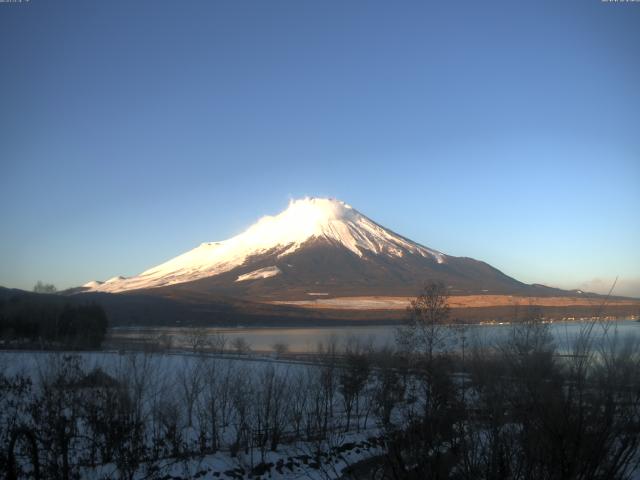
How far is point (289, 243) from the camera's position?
6339 inches

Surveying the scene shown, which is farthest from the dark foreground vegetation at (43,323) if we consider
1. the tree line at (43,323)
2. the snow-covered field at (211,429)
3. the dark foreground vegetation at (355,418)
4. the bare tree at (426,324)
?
A: the bare tree at (426,324)

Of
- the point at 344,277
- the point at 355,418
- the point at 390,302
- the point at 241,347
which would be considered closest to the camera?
the point at 355,418

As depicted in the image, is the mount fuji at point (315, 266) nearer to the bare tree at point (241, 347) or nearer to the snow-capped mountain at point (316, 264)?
the snow-capped mountain at point (316, 264)

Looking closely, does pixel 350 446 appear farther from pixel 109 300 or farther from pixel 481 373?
pixel 109 300

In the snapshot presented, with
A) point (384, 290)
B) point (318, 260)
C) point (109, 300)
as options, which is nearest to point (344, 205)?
point (318, 260)

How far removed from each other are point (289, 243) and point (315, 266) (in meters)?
25.7

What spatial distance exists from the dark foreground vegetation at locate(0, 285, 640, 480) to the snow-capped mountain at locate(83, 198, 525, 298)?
90.4m

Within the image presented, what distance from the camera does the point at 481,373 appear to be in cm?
1494

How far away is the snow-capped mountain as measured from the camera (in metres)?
121

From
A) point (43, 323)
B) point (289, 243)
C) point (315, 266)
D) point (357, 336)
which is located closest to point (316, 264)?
point (315, 266)

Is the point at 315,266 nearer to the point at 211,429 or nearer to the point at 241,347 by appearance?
the point at 241,347

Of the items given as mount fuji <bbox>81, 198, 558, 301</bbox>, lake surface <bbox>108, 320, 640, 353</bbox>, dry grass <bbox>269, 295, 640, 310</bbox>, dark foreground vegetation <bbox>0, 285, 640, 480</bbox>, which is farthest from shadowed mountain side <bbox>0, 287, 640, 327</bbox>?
dark foreground vegetation <bbox>0, 285, 640, 480</bbox>

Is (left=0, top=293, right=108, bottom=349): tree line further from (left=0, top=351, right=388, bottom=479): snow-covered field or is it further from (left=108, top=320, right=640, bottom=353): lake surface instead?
(left=0, top=351, right=388, bottom=479): snow-covered field

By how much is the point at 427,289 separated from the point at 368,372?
5985 mm
